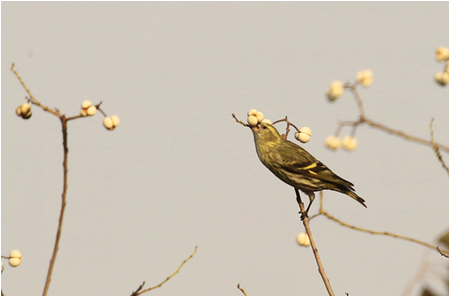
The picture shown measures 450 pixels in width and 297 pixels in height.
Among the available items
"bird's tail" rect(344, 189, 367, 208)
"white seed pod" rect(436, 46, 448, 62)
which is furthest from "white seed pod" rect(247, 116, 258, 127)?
"bird's tail" rect(344, 189, 367, 208)

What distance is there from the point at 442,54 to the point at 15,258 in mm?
4532

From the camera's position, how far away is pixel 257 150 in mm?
7891

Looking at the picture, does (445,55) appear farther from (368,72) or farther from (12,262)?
(12,262)

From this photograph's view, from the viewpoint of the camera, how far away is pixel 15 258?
489 centimetres

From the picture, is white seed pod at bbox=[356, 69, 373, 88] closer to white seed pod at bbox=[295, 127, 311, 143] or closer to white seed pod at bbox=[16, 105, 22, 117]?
white seed pod at bbox=[295, 127, 311, 143]

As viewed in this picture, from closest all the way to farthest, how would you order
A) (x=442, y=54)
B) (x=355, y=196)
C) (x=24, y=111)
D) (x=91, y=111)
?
1. (x=91, y=111)
2. (x=24, y=111)
3. (x=442, y=54)
4. (x=355, y=196)

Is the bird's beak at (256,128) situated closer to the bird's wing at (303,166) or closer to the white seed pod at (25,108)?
the bird's wing at (303,166)

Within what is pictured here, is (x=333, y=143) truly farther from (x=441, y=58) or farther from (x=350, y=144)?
(x=441, y=58)

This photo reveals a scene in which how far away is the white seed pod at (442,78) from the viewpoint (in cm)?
536

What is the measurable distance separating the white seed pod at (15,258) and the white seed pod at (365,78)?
3762 mm

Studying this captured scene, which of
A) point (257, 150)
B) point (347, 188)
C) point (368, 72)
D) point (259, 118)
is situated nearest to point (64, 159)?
point (259, 118)

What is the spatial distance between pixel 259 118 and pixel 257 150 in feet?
6.77

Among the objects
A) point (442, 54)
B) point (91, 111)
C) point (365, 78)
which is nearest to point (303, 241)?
point (365, 78)

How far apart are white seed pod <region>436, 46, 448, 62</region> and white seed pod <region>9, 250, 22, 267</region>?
4.46 metres
